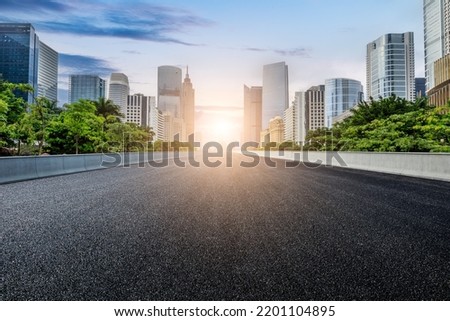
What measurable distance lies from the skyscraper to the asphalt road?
65.7 meters

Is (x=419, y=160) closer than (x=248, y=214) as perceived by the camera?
No

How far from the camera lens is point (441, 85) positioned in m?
141

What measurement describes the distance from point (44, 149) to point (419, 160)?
1463 inches

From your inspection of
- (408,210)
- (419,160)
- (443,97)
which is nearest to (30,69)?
(419,160)

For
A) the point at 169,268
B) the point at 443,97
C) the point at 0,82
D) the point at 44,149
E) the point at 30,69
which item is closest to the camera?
the point at 169,268

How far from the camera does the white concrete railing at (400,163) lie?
675 inches

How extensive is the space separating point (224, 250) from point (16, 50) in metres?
72.9

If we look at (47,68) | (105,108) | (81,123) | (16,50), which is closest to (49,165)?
(81,123)

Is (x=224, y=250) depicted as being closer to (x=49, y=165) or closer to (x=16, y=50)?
(x=49, y=165)

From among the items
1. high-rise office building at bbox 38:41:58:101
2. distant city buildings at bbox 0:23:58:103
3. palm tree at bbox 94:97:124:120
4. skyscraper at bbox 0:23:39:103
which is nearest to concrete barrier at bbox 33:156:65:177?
palm tree at bbox 94:97:124:120

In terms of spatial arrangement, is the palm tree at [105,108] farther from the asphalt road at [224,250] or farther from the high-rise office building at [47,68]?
the high-rise office building at [47,68]

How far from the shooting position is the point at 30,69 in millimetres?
69000

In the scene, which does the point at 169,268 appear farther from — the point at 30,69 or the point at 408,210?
the point at 30,69

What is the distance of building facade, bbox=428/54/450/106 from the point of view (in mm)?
134387
